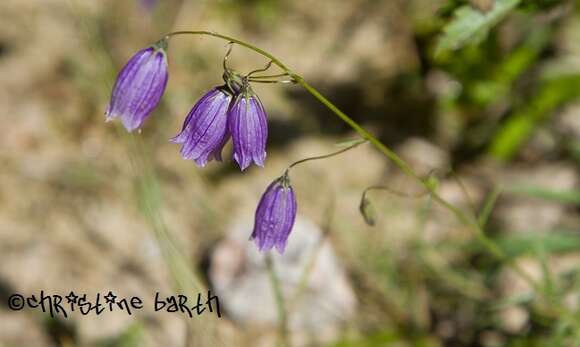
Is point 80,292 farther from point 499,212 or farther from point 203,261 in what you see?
point 499,212

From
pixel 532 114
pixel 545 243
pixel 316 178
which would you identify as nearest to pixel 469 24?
pixel 545 243

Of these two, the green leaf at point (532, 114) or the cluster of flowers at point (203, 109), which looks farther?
the green leaf at point (532, 114)

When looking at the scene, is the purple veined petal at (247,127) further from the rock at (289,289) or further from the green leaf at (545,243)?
the green leaf at (545,243)

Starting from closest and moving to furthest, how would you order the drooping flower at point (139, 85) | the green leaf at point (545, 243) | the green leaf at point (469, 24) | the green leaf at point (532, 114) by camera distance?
the drooping flower at point (139, 85), the green leaf at point (469, 24), the green leaf at point (545, 243), the green leaf at point (532, 114)

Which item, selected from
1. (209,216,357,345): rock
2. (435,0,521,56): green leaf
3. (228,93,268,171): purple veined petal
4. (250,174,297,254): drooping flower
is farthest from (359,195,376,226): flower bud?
(209,216,357,345): rock

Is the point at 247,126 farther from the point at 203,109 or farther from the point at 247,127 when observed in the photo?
the point at 203,109

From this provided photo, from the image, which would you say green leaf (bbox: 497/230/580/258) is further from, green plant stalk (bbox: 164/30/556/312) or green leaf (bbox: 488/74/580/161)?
green plant stalk (bbox: 164/30/556/312)

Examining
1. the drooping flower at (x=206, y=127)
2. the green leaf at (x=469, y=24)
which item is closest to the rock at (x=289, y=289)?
the green leaf at (x=469, y=24)
